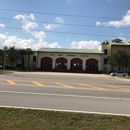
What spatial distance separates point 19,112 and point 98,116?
2.48 m

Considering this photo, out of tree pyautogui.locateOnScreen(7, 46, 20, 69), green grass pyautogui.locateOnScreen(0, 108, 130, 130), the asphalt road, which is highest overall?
tree pyautogui.locateOnScreen(7, 46, 20, 69)

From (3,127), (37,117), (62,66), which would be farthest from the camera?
(62,66)

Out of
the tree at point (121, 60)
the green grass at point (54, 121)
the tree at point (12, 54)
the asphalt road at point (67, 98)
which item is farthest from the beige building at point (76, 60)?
the green grass at point (54, 121)

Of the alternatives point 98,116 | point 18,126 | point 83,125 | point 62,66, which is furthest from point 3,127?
point 62,66

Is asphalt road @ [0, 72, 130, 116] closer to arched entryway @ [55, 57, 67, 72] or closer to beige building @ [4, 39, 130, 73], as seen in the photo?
beige building @ [4, 39, 130, 73]

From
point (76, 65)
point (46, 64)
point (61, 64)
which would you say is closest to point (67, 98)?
point (76, 65)

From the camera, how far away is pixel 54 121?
4703 millimetres

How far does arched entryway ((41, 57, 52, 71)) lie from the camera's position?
64.9m

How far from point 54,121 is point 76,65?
59925 mm

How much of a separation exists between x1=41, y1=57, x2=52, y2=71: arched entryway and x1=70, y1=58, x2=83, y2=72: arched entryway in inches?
327

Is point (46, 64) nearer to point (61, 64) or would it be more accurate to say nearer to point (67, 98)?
point (61, 64)

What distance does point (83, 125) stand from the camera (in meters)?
4.49

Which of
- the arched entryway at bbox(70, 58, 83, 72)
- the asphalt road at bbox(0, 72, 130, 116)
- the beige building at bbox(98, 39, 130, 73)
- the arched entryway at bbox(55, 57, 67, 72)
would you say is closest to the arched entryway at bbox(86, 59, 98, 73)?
the arched entryway at bbox(70, 58, 83, 72)

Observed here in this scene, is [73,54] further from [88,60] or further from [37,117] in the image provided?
[37,117]
